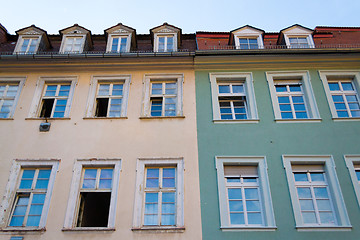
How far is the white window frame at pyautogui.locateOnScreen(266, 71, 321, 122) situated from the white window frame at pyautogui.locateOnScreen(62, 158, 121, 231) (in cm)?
481

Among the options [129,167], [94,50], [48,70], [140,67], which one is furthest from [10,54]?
[129,167]

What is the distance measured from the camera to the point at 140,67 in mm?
11648

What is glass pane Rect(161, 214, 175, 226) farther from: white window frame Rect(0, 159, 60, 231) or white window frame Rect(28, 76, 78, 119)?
white window frame Rect(28, 76, 78, 119)

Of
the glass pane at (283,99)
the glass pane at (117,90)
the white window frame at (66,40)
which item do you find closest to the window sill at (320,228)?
the glass pane at (283,99)

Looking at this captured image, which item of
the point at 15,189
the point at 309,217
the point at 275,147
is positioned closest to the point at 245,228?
the point at 309,217

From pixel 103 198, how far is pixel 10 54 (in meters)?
5.96

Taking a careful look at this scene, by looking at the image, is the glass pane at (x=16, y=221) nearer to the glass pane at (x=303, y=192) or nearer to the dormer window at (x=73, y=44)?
the dormer window at (x=73, y=44)

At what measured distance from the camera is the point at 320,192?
9.00m

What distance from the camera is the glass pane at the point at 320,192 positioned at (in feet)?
29.3

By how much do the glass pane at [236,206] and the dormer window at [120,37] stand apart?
6515 mm

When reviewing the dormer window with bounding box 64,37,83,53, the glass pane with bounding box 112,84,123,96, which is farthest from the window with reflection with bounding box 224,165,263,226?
the dormer window with bounding box 64,37,83,53

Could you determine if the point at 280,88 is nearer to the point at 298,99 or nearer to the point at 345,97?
the point at 298,99

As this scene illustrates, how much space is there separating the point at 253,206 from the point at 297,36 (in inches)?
259

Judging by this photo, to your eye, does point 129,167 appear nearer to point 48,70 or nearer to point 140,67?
point 140,67
